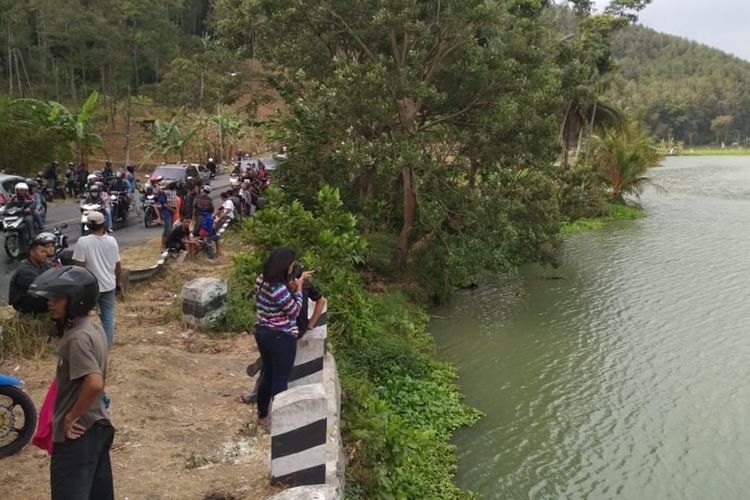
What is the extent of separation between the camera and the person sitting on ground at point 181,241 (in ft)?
39.2

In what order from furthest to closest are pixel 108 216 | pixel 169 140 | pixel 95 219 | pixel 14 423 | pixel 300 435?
pixel 169 140 → pixel 108 216 → pixel 95 219 → pixel 14 423 → pixel 300 435

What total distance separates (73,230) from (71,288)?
1280 cm

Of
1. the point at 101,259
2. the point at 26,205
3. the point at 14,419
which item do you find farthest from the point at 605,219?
the point at 14,419

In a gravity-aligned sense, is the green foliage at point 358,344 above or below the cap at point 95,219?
below

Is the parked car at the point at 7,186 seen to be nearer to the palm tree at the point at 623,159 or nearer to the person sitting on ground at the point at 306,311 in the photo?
the person sitting on ground at the point at 306,311

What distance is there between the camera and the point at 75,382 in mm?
3662

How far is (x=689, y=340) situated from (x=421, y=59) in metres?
8.01

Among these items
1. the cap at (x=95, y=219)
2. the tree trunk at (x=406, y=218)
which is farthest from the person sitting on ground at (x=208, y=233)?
the cap at (x=95, y=219)

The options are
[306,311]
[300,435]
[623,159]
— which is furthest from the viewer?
[623,159]

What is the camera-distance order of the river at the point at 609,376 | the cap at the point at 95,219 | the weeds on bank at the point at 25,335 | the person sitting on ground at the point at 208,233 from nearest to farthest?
the cap at the point at 95,219 < the weeds on bank at the point at 25,335 < the river at the point at 609,376 < the person sitting on ground at the point at 208,233

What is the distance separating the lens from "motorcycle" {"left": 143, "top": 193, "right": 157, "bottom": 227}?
16.7m

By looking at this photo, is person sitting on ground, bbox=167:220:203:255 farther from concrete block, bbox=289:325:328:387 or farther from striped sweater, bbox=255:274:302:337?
striped sweater, bbox=255:274:302:337

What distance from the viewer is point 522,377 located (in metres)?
11.8

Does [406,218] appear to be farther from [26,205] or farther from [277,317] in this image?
[277,317]
